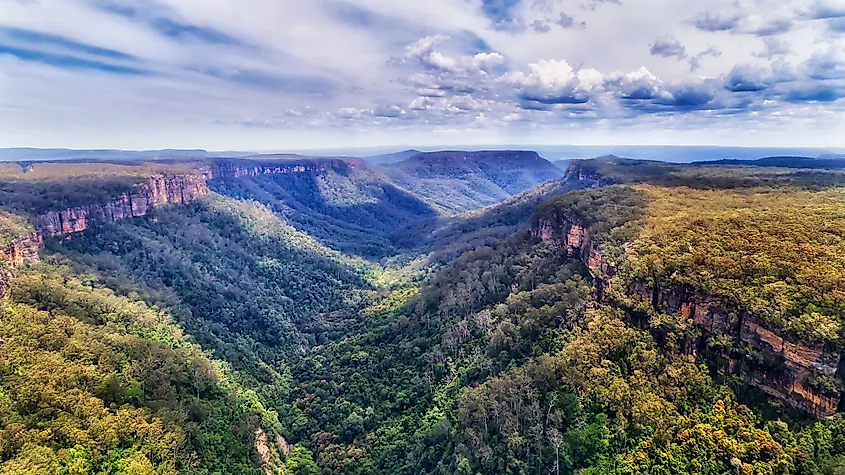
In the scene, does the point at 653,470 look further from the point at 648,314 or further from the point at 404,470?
the point at 404,470

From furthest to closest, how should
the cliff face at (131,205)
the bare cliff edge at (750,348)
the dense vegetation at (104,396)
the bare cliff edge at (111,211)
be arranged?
the cliff face at (131,205) → the bare cliff edge at (111,211) → the dense vegetation at (104,396) → the bare cliff edge at (750,348)

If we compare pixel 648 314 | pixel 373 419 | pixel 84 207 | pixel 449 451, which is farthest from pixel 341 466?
pixel 84 207

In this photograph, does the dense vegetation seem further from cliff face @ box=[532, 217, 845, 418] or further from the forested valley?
cliff face @ box=[532, 217, 845, 418]

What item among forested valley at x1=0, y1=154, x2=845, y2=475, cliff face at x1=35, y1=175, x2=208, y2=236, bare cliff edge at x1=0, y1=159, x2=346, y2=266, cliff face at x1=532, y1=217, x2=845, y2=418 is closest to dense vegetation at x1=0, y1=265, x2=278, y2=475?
forested valley at x1=0, y1=154, x2=845, y2=475

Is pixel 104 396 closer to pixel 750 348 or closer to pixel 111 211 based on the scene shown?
pixel 750 348

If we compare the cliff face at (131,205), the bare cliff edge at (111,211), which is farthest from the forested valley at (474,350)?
the cliff face at (131,205)

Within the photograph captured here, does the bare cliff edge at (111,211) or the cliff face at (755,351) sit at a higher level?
the bare cliff edge at (111,211)

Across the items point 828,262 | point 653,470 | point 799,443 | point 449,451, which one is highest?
point 828,262

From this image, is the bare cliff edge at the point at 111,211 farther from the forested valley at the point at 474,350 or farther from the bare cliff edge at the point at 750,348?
the bare cliff edge at the point at 750,348
